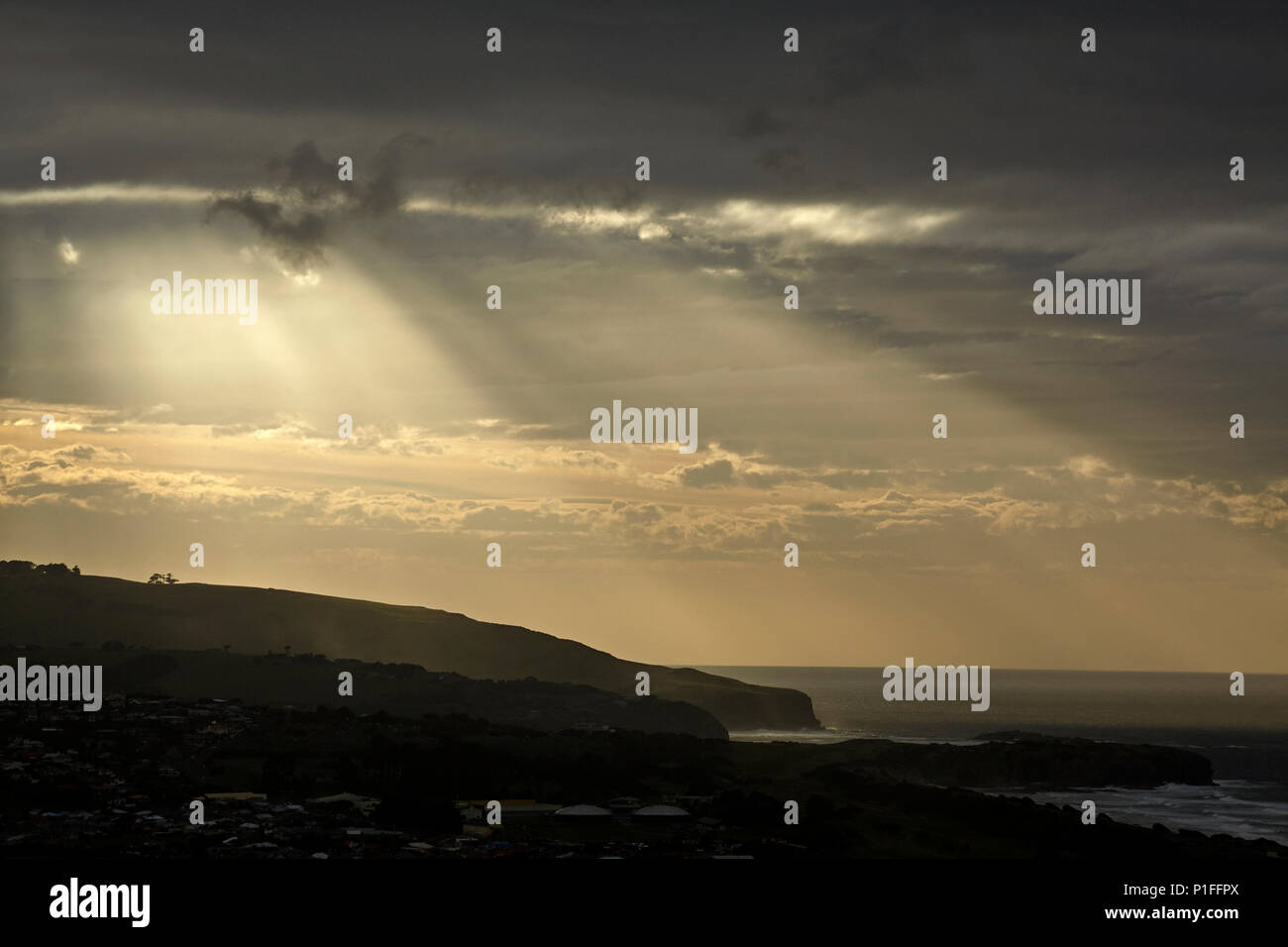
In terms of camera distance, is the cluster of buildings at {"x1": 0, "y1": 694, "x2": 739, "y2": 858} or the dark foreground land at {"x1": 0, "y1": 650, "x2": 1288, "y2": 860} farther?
the dark foreground land at {"x1": 0, "y1": 650, "x2": 1288, "y2": 860}

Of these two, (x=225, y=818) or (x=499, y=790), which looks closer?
(x=225, y=818)

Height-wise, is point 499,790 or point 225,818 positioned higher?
point 225,818

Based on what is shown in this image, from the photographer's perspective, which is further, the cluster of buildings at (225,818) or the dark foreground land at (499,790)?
the dark foreground land at (499,790)
